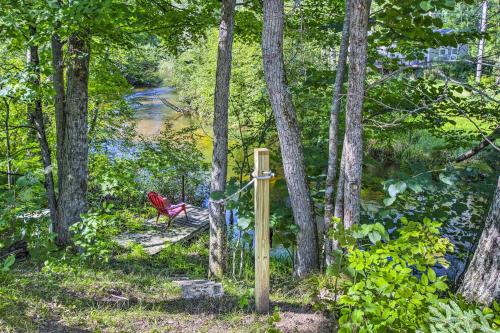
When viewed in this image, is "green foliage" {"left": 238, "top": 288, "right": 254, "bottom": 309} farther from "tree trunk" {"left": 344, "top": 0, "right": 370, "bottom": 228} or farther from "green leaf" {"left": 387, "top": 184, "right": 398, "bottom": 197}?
"green leaf" {"left": 387, "top": 184, "right": 398, "bottom": 197}

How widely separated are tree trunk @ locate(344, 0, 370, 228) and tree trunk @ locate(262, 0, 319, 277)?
23.2 inches

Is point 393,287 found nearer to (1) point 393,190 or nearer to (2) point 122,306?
(1) point 393,190

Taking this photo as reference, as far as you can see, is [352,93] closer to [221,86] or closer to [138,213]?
[221,86]

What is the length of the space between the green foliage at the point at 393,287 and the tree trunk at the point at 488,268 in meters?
0.51

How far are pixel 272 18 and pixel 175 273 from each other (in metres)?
3.34

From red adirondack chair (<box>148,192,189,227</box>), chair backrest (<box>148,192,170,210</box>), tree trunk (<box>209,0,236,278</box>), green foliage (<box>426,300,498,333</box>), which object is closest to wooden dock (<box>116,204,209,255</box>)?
red adirondack chair (<box>148,192,189,227</box>)

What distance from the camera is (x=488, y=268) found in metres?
2.61

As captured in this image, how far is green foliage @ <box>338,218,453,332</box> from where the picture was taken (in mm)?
2041

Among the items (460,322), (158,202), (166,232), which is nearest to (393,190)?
(460,322)

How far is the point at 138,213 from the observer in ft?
29.7

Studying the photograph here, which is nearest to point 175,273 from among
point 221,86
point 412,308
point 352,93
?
point 221,86

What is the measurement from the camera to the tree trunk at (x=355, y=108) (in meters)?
3.18

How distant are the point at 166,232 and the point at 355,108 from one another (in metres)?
5.21

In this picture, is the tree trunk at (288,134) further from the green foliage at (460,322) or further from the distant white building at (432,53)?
the green foliage at (460,322)
